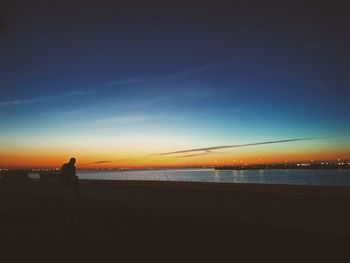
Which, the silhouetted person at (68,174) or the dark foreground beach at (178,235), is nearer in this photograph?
the dark foreground beach at (178,235)

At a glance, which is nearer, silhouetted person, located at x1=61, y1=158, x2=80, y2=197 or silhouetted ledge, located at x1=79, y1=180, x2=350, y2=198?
silhouetted person, located at x1=61, y1=158, x2=80, y2=197

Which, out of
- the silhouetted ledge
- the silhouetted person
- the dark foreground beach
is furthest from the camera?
the silhouetted ledge

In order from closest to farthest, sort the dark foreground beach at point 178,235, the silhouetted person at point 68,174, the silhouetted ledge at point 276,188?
the dark foreground beach at point 178,235, the silhouetted person at point 68,174, the silhouetted ledge at point 276,188

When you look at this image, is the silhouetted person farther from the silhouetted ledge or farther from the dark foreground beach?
the silhouetted ledge

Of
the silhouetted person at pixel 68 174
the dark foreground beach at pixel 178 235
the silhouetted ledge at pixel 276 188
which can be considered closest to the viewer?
the dark foreground beach at pixel 178 235

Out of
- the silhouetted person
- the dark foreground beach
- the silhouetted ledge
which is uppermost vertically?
the silhouetted person

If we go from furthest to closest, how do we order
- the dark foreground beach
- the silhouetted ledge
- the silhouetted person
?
the silhouetted ledge, the silhouetted person, the dark foreground beach

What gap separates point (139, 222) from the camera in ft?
37.7

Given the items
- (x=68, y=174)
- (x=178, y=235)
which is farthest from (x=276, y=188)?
(x=178, y=235)

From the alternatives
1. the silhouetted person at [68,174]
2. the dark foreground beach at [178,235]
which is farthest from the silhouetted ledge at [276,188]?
the silhouetted person at [68,174]

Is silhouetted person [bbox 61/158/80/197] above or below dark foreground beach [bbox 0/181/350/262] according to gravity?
above

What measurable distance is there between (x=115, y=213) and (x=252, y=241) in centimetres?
634

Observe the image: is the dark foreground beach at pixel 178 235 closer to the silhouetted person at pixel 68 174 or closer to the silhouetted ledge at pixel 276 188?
the silhouetted person at pixel 68 174

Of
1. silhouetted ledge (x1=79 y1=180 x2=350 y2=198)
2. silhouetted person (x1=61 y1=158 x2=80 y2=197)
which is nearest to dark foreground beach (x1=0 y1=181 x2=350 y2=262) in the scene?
silhouetted person (x1=61 y1=158 x2=80 y2=197)
